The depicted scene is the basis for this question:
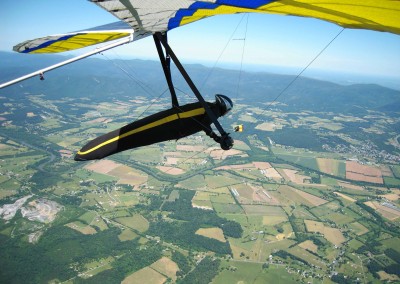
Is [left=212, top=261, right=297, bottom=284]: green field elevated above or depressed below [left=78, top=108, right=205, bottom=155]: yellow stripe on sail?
below

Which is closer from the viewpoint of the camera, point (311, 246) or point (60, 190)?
point (311, 246)

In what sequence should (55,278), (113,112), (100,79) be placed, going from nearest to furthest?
(55,278) < (113,112) < (100,79)

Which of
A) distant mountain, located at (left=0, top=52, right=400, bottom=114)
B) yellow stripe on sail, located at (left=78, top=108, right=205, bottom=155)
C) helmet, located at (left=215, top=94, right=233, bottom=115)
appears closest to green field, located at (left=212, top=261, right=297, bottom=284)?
helmet, located at (left=215, top=94, right=233, bottom=115)

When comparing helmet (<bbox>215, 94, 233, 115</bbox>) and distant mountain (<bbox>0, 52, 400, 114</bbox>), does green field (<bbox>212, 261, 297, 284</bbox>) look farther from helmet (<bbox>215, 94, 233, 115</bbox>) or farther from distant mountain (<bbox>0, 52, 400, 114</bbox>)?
distant mountain (<bbox>0, 52, 400, 114</bbox>)

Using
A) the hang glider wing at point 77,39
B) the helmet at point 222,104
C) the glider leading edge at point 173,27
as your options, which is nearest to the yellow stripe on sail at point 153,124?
the glider leading edge at point 173,27

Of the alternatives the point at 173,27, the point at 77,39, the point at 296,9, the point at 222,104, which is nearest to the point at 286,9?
the point at 296,9

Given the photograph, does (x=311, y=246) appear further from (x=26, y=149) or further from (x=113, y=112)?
(x=113, y=112)

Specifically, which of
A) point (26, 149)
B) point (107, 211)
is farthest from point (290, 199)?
point (26, 149)

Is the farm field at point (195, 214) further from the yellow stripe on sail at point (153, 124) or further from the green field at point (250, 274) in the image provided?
the yellow stripe on sail at point (153, 124)
